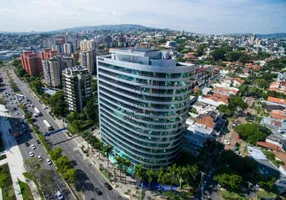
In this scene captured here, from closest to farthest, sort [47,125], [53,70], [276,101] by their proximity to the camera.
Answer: [47,125], [276,101], [53,70]

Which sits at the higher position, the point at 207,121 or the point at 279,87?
the point at 279,87

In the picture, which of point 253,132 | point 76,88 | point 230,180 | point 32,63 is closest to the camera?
point 230,180

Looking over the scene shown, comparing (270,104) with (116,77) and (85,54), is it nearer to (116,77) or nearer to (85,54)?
(116,77)

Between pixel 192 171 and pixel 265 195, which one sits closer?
pixel 192 171

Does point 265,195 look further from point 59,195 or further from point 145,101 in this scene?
point 59,195

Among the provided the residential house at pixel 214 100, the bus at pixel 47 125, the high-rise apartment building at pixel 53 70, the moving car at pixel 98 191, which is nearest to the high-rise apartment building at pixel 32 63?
the high-rise apartment building at pixel 53 70

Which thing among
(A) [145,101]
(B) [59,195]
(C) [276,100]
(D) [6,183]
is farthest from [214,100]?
(D) [6,183]

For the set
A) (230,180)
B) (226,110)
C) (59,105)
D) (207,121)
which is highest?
(59,105)
